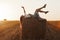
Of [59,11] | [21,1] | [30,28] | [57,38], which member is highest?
[21,1]

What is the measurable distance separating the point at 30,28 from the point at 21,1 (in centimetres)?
153

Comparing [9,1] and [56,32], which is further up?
[9,1]

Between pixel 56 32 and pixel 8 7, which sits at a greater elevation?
pixel 8 7

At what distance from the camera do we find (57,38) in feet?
4.25

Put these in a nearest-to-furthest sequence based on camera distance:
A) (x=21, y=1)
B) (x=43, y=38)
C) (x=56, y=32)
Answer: (x=43, y=38)
(x=56, y=32)
(x=21, y=1)

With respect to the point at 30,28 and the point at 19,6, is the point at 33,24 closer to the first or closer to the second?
the point at 30,28

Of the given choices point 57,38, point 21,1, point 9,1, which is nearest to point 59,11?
point 21,1

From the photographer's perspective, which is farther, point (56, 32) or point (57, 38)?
point (56, 32)

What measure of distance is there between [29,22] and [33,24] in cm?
→ 4

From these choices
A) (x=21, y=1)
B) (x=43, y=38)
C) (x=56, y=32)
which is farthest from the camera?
(x=21, y=1)

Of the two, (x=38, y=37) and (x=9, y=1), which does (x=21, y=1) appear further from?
(x=38, y=37)

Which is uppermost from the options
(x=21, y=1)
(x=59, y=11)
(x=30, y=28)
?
(x=21, y=1)

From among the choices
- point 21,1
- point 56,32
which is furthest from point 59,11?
point 56,32

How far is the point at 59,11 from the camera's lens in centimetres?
276
